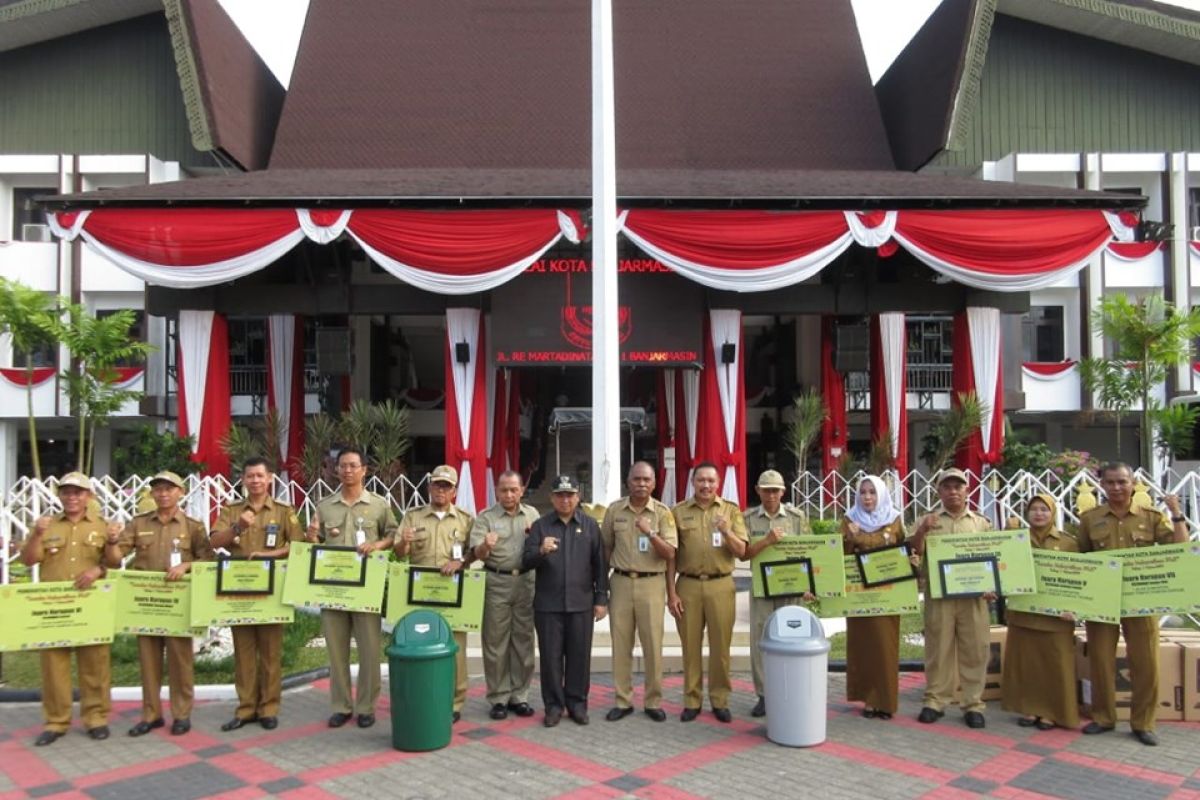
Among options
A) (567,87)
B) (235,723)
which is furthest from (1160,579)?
(567,87)

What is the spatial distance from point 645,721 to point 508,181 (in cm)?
1279

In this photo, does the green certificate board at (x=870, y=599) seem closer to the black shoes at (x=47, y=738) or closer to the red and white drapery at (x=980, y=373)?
the black shoes at (x=47, y=738)

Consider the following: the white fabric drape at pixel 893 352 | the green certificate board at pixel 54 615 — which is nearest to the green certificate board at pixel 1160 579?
the green certificate board at pixel 54 615

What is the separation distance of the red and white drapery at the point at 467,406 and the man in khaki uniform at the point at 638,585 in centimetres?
1021

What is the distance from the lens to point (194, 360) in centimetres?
1694

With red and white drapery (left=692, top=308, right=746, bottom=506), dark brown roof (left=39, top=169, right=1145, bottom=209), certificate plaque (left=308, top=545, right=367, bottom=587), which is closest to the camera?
certificate plaque (left=308, top=545, right=367, bottom=587)

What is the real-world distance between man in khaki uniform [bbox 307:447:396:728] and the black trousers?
1.16 meters

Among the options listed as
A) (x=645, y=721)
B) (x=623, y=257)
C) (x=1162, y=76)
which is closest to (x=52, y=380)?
(x=623, y=257)

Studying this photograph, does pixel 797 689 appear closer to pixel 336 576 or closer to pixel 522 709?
pixel 522 709

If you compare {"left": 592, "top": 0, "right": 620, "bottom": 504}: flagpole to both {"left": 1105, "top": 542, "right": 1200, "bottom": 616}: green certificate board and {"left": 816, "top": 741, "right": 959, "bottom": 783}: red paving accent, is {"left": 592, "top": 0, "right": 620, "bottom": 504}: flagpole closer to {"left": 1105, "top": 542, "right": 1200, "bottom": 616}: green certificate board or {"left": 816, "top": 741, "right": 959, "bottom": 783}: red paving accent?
{"left": 816, "top": 741, "right": 959, "bottom": 783}: red paving accent

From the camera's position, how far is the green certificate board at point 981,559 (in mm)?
6371

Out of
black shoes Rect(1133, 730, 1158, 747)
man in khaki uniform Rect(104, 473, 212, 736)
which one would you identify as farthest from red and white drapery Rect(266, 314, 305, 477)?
black shoes Rect(1133, 730, 1158, 747)

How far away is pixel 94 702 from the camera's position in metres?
6.39

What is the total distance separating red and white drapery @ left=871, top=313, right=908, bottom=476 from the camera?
17891 mm
